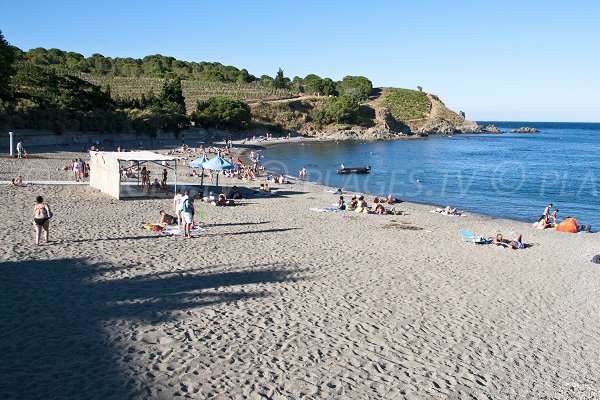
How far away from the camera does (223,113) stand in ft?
240

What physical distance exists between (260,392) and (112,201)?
13.7 metres

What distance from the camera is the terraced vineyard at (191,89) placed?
259ft

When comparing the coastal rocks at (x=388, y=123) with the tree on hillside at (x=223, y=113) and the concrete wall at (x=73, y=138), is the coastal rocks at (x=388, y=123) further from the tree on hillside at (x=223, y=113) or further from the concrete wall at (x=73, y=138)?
the concrete wall at (x=73, y=138)

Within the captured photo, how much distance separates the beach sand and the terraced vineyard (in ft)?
208

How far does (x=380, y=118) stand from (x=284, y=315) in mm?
101144

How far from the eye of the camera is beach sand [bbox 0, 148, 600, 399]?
595 centimetres

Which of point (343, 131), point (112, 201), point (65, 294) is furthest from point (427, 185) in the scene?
point (343, 131)

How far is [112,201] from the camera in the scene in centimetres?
1770

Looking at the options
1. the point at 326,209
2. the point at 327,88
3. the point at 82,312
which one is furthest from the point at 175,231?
the point at 327,88

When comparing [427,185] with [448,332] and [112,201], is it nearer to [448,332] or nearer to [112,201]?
[112,201]

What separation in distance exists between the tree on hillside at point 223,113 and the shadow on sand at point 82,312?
61.3 m

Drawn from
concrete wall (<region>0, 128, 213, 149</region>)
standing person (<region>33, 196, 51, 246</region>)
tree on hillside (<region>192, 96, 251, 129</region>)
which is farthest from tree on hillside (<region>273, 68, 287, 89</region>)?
standing person (<region>33, 196, 51, 246</region>)

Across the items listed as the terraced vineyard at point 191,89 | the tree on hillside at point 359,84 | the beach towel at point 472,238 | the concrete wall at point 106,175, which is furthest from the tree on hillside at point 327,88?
the beach towel at point 472,238

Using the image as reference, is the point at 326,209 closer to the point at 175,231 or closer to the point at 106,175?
the point at 175,231
